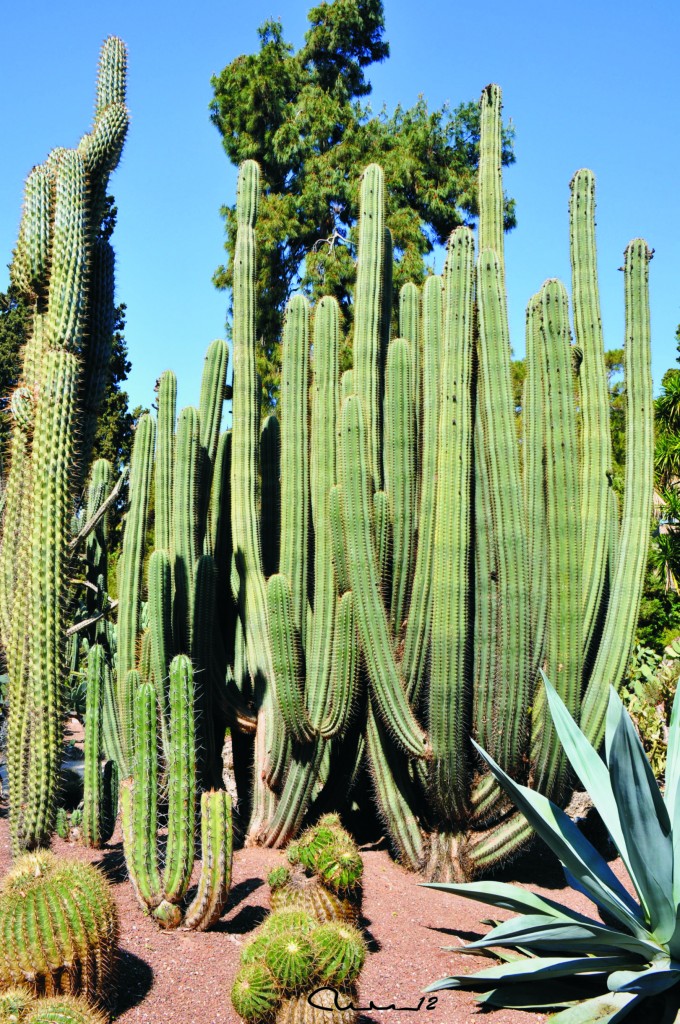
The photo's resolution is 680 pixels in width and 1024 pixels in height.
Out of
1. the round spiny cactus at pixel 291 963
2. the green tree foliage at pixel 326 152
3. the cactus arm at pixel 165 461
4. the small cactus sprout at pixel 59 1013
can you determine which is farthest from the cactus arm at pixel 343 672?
the green tree foliage at pixel 326 152

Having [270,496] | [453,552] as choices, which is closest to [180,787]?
[453,552]

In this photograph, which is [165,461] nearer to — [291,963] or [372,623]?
[372,623]

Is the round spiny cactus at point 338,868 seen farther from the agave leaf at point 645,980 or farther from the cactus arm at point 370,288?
the cactus arm at point 370,288

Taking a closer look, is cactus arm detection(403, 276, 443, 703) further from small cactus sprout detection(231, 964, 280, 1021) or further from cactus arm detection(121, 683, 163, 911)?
small cactus sprout detection(231, 964, 280, 1021)

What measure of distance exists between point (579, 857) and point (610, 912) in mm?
247

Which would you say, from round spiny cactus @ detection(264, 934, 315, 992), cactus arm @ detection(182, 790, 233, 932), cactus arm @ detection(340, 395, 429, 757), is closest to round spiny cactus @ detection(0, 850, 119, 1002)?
round spiny cactus @ detection(264, 934, 315, 992)

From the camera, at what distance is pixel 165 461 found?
20.7 ft

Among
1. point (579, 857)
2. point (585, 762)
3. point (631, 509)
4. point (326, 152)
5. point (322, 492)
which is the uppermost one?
point (326, 152)

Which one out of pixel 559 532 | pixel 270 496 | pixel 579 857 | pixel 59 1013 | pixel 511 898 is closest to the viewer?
pixel 59 1013

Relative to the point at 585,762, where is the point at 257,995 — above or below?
below

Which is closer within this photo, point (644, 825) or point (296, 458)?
point (644, 825)

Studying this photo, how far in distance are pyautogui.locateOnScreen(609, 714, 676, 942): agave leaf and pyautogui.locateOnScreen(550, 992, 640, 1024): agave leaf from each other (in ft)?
1.17

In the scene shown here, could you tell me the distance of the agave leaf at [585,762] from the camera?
4125 millimetres
